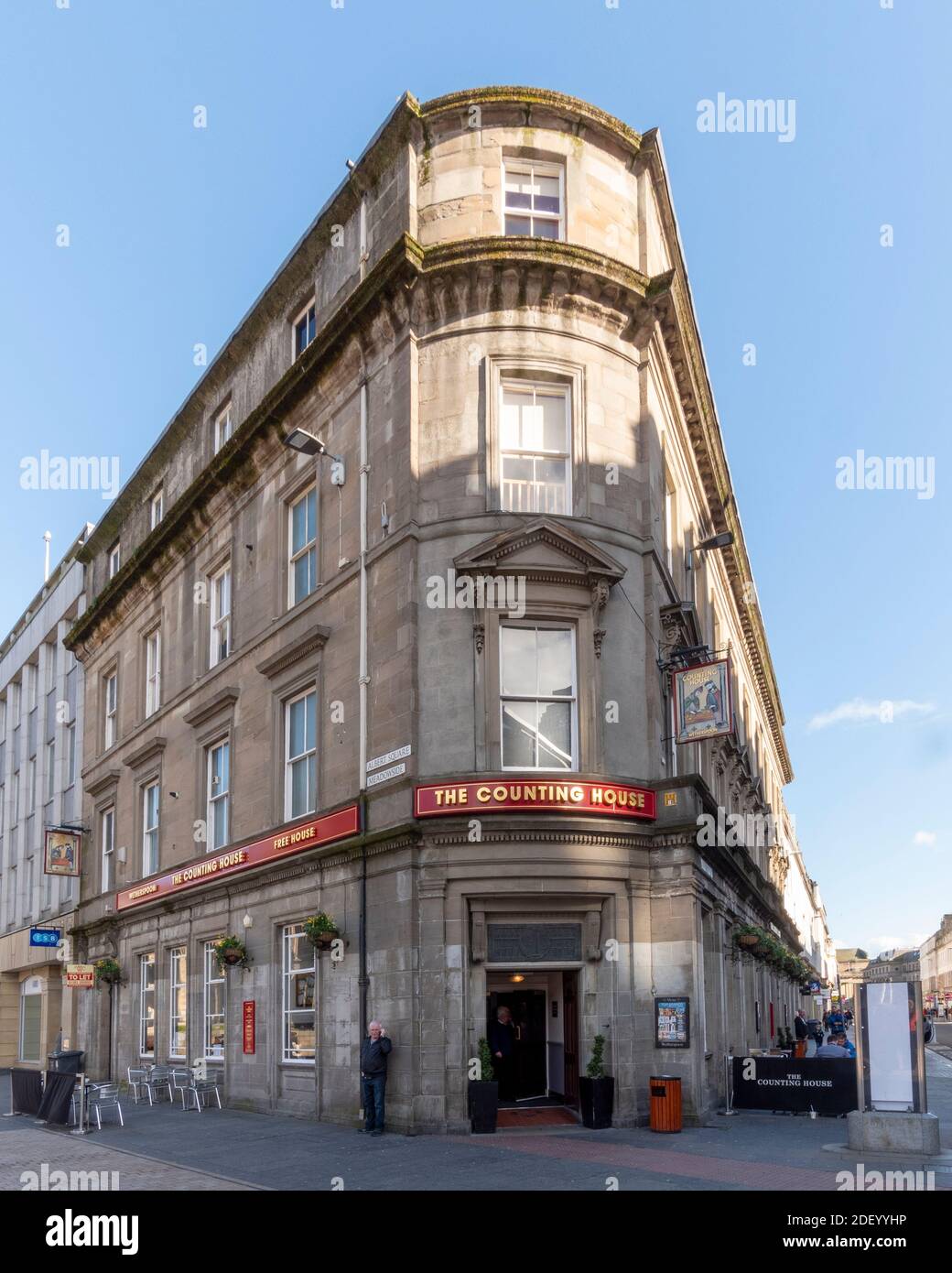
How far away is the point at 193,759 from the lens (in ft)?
97.6

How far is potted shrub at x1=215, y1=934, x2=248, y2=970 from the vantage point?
25141 mm

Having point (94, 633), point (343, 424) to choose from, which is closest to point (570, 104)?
point (343, 424)

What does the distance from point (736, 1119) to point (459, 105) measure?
18.4 meters

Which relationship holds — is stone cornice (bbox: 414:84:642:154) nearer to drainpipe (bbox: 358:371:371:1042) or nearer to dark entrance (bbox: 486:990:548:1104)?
drainpipe (bbox: 358:371:371:1042)

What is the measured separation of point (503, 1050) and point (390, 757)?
16.4ft

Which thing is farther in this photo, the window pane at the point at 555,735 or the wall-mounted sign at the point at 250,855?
the wall-mounted sign at the point at 250,855

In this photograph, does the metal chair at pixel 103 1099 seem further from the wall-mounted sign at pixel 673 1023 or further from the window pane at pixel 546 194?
the window pane at pixel 546 194

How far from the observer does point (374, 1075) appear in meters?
18.7

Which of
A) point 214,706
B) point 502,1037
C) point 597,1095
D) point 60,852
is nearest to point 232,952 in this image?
point 214,706

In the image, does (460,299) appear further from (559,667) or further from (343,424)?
(559,667)

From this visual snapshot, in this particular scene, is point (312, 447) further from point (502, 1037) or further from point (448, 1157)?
point (448, 1157)

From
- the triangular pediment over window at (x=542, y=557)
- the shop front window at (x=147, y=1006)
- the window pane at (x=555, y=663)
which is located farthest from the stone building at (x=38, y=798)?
the triangular pediment over window at (x=542, y=557)

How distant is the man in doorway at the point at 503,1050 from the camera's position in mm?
19328

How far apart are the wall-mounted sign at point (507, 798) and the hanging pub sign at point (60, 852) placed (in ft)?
71.6
